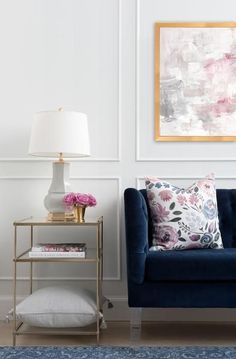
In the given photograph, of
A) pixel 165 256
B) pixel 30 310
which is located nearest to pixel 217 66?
pixel 165 256

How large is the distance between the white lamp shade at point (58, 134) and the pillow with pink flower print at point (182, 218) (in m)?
0.52

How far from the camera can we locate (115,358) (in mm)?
2414

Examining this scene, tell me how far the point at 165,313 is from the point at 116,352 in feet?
2.37

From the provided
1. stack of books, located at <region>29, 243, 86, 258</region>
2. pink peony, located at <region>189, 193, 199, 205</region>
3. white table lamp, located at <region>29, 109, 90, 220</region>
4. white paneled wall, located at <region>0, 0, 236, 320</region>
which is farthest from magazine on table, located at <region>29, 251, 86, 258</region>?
pink peony, located at <region>189, 193, 199, 205</region>

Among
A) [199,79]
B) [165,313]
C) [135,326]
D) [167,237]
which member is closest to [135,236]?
[167,237]

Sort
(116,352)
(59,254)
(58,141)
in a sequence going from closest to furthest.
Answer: (116,352) → (59,254) → (58,141)

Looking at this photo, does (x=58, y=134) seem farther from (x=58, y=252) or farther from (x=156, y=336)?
(x=156, y=336)

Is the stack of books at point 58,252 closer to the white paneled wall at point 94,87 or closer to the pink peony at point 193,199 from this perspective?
the white paneled wall at point 94,87

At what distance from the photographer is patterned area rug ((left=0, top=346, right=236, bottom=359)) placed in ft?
8.00

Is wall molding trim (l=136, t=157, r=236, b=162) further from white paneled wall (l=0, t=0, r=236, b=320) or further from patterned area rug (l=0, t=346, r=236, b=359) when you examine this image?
patterned area rug (l=0, t=346, r=236, b=359)

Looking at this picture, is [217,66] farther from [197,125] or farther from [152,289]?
[152,289]

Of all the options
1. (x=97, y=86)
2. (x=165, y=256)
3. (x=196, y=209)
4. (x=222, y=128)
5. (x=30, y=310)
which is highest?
(x=97, y=86)

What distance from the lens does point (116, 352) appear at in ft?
8.23

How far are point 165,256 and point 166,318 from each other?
783mm
